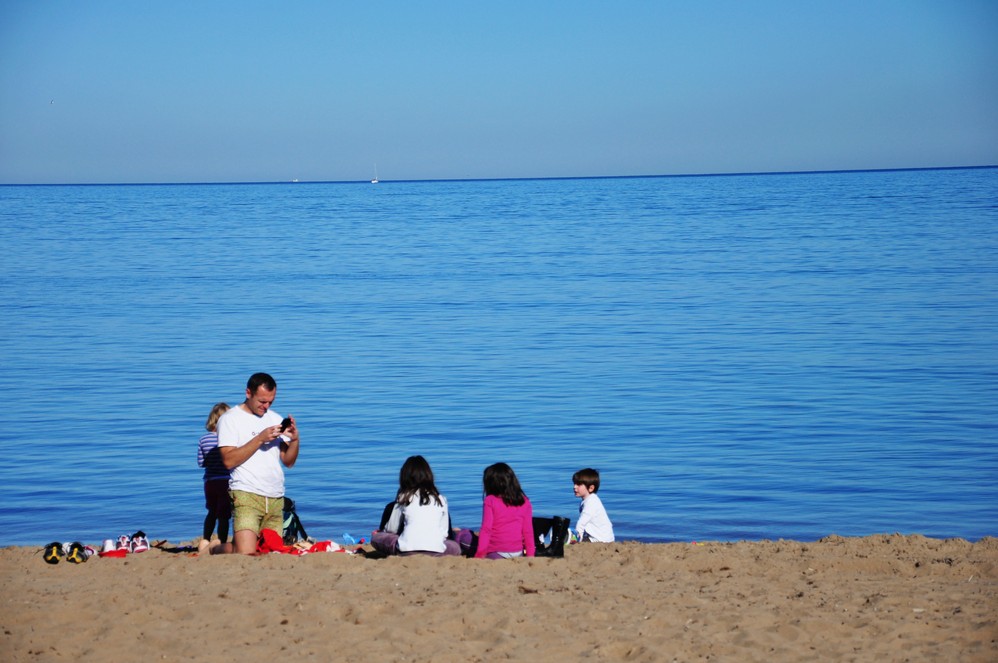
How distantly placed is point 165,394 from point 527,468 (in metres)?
6.90

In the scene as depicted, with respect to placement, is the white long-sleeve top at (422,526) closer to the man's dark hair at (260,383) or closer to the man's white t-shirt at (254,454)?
the man's white t-shirt at (254,454)

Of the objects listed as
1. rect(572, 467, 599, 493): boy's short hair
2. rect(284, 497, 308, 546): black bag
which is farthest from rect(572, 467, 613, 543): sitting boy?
rect(284, 497, 308, 546): black bag

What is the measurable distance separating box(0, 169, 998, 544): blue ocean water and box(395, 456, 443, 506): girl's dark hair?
2.64m

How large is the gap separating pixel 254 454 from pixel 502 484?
1807 millimetres

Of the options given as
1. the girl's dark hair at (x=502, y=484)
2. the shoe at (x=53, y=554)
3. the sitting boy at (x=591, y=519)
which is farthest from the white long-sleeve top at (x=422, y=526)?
the shoe at (x=53, y=554)

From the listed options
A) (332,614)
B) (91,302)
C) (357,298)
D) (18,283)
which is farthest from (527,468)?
(18,283)

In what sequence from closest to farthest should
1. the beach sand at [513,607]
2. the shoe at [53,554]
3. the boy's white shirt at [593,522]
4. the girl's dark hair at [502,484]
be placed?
the beach sand at [513,607] → the girl's dark hair at [502,484] → the shoe at [53,554] → the boy's white shirt at [593,522]

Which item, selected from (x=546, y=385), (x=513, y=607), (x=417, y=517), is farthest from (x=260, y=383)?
(x=546, y=385)

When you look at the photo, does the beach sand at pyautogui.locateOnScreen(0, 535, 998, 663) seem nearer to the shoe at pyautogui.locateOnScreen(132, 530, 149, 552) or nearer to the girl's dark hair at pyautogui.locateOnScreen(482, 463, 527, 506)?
the girl's dark hair at pyautogui.locateOnScreen(482, 463, 527, 506)

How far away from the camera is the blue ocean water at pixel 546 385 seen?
1126cm

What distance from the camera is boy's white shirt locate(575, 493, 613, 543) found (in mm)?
9000

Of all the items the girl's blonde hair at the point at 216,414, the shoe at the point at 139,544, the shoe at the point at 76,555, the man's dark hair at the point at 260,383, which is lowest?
the shoe at the point at 139,544

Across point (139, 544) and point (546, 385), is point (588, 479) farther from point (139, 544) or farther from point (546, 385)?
point (546, 385)

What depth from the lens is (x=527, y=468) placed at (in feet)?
40.6
